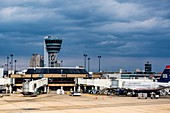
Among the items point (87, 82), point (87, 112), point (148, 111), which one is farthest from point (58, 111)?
point (87, 82)

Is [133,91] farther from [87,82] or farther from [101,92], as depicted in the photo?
[87,82]

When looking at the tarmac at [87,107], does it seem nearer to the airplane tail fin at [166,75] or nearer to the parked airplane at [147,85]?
the parked airplane at [147,85]

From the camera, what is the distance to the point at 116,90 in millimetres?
168250

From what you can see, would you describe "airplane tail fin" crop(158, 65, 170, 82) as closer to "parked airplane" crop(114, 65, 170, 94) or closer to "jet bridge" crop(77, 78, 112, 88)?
"parked airplane" crop(114, 65, 170, 94)

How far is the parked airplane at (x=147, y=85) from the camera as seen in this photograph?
480 ft

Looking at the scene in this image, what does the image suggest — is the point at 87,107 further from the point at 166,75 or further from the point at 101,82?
the point at 101,82

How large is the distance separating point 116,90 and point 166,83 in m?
29.2

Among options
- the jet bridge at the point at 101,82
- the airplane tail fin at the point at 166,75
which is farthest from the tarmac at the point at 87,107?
the jet bridge at the point at 101,82

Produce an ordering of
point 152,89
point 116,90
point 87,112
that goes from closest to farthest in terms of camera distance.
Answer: point 87,112, point 152,89, point 116,90

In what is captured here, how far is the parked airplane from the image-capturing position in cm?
14623

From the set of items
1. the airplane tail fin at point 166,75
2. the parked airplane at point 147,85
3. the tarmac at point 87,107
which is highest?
the airplane tail fin at point 166,75

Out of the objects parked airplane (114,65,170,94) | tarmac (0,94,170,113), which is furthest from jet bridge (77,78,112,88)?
tarmac (0,94,170,113)

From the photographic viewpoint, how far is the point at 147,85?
148375mm

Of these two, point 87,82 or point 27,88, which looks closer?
point 27,88
